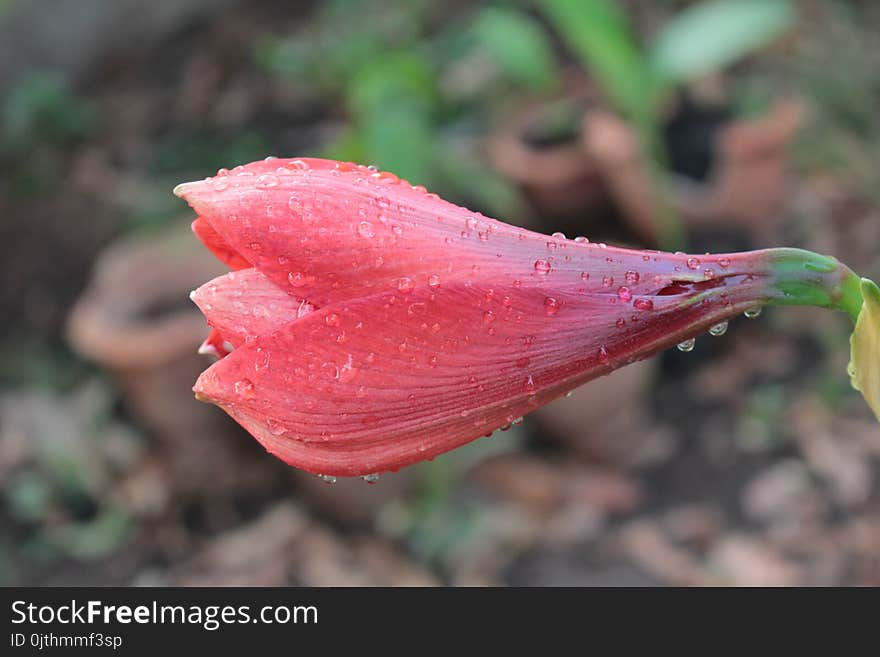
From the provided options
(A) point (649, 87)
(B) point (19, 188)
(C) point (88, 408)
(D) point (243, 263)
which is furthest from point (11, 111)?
(D) point (243, 263)

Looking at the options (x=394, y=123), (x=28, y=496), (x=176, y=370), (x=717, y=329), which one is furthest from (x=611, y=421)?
(x=717, y=329)

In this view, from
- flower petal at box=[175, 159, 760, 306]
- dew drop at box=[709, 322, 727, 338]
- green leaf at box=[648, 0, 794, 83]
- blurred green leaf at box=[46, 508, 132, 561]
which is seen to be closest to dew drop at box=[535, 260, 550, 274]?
flower petal at box=[175, 159, 760, 306]

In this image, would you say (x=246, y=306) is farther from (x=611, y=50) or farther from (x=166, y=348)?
(x=611, y=50)

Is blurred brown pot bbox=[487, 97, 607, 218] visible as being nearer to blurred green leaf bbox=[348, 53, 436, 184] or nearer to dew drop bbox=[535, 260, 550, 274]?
blurred green leaf bbox=[348, 53, 436, 184]

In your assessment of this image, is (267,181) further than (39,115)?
No

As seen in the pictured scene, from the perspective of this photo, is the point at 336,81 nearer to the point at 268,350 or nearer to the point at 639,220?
the point at 639,220

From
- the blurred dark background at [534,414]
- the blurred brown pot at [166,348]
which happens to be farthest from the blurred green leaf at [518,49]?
the blurred brown pot at [166,348]
